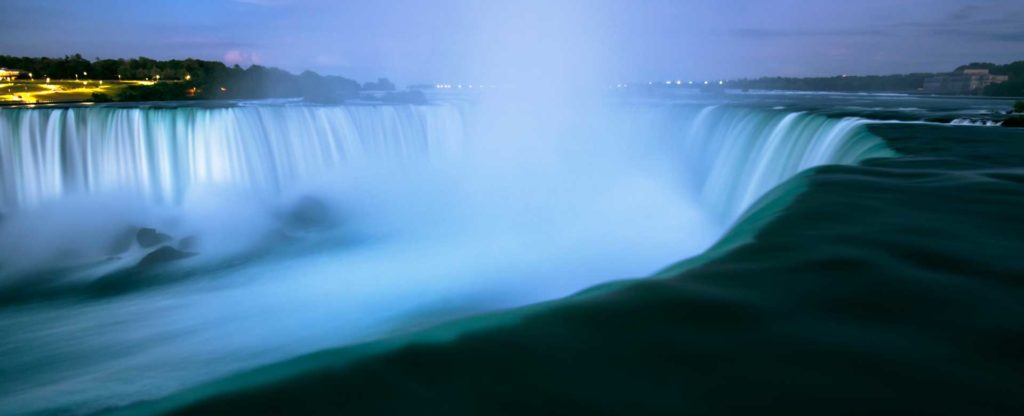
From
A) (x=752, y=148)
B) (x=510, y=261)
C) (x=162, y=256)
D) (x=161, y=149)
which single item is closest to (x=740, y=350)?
(x=510, y=261)

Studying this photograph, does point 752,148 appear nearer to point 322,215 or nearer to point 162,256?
point 322,215

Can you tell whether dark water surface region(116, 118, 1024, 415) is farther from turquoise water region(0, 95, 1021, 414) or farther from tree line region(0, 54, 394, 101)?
tree line region(0, 54, 394, 101)

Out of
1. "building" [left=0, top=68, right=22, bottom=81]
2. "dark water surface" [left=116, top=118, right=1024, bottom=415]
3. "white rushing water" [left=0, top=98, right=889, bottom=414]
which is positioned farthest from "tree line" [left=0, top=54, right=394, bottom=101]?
"dark water surface" [left=116, top=118, right=1024, bottom=415]

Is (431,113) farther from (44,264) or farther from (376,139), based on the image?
(44,264)

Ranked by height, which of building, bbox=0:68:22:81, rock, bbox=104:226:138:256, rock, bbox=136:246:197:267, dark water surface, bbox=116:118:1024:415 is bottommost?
rock, bbox=136:246:197:267

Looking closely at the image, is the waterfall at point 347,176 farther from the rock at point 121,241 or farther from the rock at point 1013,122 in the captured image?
the rock at point 1013,122

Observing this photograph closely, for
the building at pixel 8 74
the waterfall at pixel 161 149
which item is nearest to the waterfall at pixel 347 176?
the waterfall at pixel 161 149

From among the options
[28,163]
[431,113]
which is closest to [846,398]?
[28,163]
